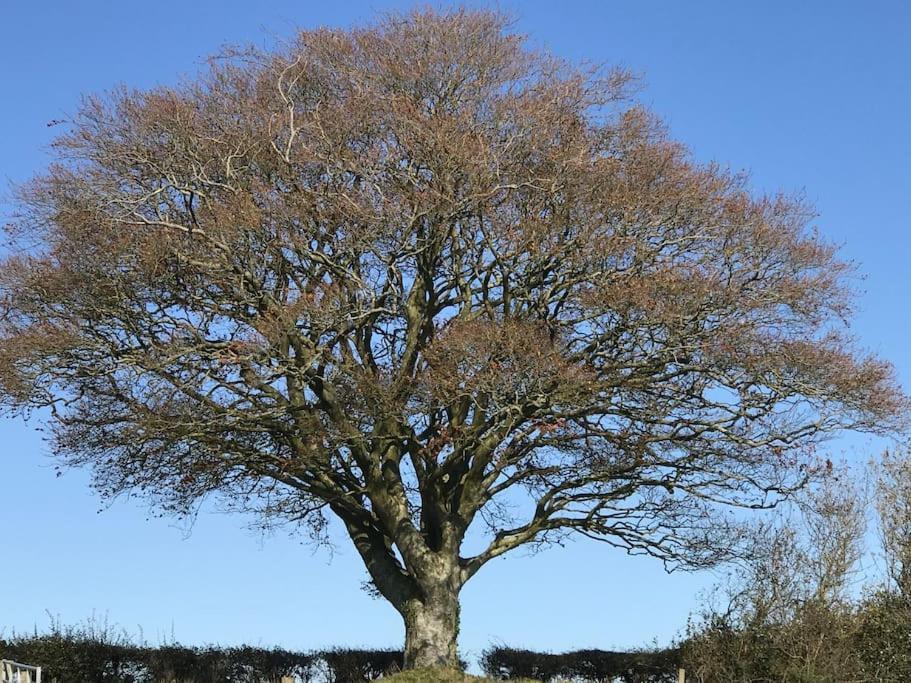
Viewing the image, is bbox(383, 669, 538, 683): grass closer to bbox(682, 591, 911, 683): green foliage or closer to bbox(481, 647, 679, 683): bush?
bbox(682, 591, 911, 683): green foliage

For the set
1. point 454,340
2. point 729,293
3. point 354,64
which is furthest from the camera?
point 354,64

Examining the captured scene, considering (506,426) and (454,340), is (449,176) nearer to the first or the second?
(454,340)

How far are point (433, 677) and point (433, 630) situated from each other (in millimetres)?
1505

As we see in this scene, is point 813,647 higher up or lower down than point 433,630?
lower down

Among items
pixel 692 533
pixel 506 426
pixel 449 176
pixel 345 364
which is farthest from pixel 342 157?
pixel 692 533

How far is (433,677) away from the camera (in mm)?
19047

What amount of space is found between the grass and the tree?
962 mm

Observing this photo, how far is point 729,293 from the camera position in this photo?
20281mm

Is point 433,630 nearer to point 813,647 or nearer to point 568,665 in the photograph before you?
point 568,665

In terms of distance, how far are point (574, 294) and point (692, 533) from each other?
5210 millimetres

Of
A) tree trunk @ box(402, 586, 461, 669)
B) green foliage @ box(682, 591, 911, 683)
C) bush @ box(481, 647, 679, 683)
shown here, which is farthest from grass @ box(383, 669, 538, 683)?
bush @ box(481, 647, 679, 683)

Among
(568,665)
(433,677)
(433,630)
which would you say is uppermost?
(433,630)

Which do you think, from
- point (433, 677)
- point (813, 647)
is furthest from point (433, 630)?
point (813, 647)

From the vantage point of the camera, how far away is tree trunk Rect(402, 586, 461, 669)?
20422 millimetres
